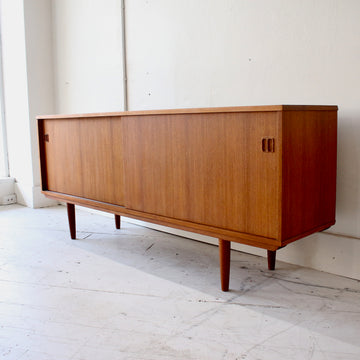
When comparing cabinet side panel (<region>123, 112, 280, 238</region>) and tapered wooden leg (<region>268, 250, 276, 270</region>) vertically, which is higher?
cabinet side panel (<region>123, 112, 280, 238</region>)

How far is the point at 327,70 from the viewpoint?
6.90 ft

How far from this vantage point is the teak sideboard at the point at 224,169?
170 centimetres

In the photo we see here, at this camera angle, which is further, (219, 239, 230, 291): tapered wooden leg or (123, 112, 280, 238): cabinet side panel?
(219, 239, 230, 291): tapered wooden leg

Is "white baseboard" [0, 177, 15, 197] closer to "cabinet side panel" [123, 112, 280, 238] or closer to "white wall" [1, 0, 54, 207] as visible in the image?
"white wall" [1, 0, 54, 207]

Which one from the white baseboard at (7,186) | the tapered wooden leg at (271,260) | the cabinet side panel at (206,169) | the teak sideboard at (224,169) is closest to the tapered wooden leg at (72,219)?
the teak sideboard at (224,169)

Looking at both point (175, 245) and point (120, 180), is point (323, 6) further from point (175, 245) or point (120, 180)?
point (175, 245)

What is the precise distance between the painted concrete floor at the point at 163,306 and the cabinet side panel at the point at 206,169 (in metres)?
0.32

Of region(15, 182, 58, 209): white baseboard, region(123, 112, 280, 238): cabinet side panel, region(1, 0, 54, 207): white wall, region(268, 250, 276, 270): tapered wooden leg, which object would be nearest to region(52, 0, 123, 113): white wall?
region(1, 0, 54, 207): white wall

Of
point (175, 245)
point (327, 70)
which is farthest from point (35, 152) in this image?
point (327, 70)

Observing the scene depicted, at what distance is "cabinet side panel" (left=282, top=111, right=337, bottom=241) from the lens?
5.58 ft

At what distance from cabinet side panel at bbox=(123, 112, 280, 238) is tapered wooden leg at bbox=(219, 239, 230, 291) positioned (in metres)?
0.09

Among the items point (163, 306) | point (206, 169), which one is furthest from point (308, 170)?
point (163, 306)

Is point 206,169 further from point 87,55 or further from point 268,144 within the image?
point 87,55

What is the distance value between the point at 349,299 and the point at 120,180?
1.22 meters
